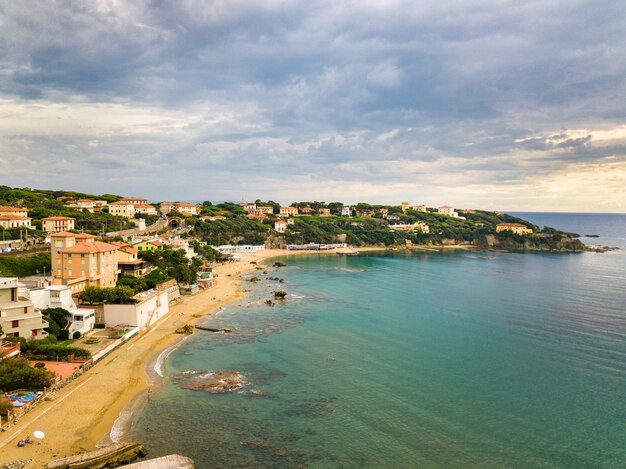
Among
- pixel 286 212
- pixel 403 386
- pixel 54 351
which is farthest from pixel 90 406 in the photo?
pixel 286 212

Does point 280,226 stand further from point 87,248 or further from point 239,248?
point 87,248

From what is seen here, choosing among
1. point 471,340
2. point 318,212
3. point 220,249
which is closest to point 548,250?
point 318,212

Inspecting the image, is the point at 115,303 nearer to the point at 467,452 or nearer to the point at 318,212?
the point at 467,452

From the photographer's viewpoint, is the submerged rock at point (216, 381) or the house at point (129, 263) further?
the house at point (129, 263)

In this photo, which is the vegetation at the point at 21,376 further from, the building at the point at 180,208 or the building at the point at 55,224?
the building at the point at 180,208

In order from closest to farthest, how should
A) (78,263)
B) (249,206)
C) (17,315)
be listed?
(17,315) → (78,263) → (249,206)

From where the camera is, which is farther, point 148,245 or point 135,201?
point 135,201

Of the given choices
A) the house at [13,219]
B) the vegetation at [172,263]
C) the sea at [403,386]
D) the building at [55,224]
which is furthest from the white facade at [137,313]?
the building at [55,224]
